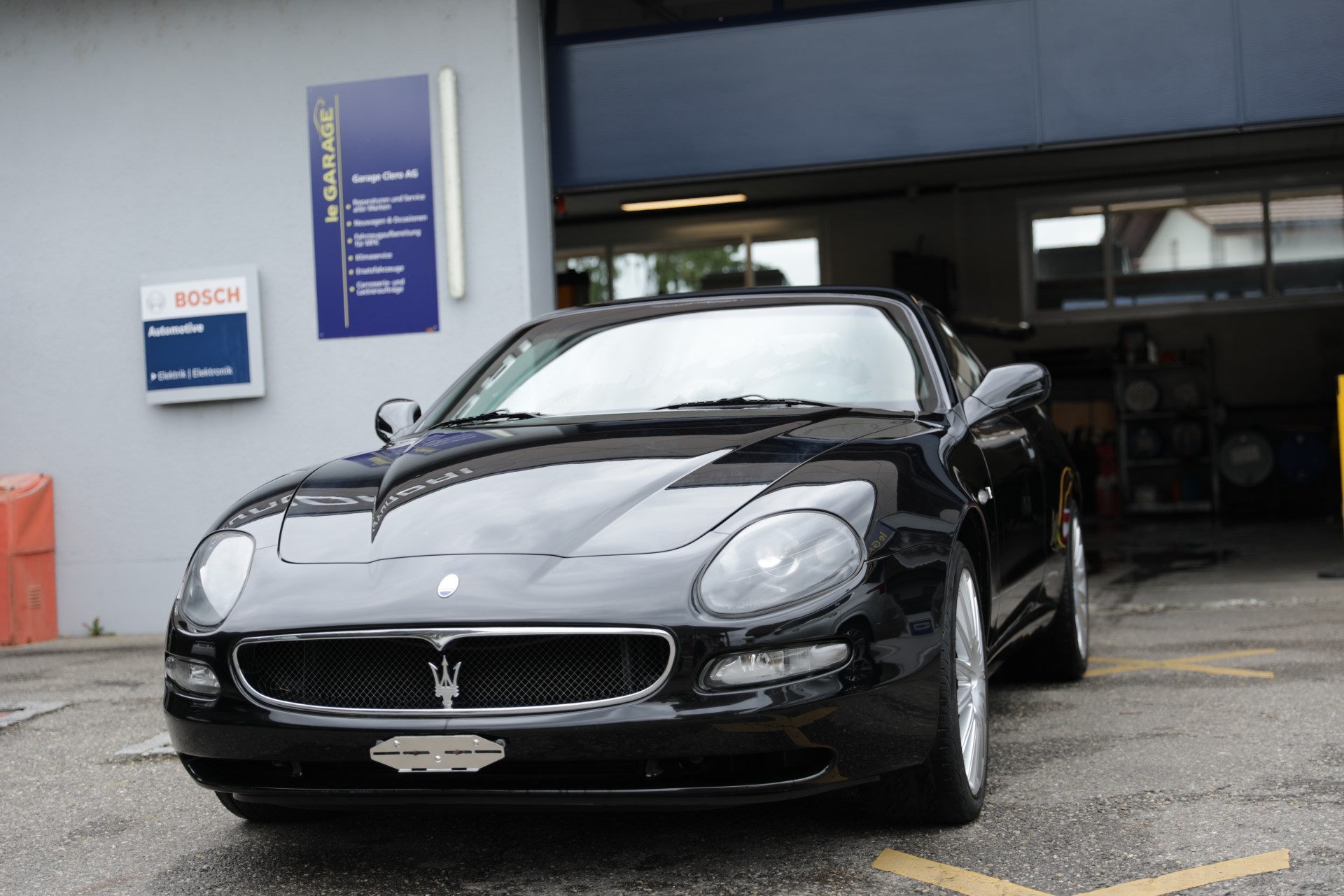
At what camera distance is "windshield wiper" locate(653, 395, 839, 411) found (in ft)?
12.5

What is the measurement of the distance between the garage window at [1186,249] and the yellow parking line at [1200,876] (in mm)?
15443

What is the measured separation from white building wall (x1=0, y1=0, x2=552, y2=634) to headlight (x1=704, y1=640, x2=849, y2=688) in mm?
5381

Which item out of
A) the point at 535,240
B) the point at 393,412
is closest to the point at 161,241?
the point at 535,240

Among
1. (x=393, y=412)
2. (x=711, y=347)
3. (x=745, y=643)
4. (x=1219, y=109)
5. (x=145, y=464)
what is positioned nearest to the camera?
(x=745, y=643)

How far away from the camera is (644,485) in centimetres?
304

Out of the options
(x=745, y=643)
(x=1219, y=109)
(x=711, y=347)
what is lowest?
(x=745, y=643)

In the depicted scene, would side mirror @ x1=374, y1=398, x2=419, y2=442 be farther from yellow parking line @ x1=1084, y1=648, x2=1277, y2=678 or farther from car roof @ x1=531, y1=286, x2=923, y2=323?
yellow parking line @ x1=1084, y1=648, x2=1277, y2=678

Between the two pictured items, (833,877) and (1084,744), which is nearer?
(833,877)

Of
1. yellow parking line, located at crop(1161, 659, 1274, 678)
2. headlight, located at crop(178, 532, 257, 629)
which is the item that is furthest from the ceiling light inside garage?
headlight, located at crop(178, 532, 257, 629)

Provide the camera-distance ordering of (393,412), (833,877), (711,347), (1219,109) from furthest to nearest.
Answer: (1219,109) < (393,412) < (711,347) < (833,877)

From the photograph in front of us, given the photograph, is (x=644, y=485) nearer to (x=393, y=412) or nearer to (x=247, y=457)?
(x=393, y=412)

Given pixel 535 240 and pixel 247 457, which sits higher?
pixel 535 240

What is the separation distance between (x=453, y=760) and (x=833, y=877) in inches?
32.2

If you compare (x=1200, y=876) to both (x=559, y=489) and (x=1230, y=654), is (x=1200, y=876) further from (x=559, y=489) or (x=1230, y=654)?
(x=1230, y=654)
